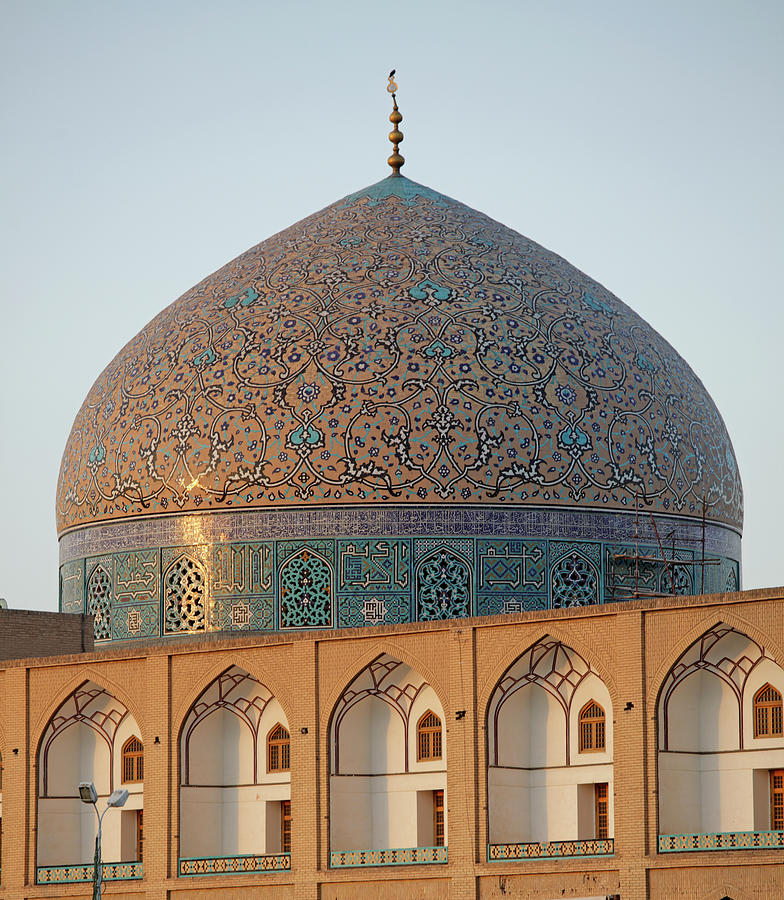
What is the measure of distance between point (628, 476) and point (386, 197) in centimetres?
361

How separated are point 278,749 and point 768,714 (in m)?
3.92

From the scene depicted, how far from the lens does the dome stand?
17828mm

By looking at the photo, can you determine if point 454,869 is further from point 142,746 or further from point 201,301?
point 201,301

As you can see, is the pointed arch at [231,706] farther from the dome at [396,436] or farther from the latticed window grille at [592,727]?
the latticed window grille at [592,727]

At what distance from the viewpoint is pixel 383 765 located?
1664 cm

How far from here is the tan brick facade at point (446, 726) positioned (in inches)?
588

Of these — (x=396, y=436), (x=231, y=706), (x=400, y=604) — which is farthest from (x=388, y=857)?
(x=396, y=436)

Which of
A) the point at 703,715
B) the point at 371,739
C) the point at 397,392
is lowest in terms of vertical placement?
the point at 371,739

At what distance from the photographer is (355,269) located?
19.1 meters

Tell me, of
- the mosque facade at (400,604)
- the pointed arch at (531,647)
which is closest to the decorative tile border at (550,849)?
the mosque facade at (400,604)

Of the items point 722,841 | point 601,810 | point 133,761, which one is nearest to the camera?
point 722,841

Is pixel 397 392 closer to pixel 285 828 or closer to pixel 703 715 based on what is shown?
pixel 285 828

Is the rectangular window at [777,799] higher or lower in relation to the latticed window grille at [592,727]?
lower

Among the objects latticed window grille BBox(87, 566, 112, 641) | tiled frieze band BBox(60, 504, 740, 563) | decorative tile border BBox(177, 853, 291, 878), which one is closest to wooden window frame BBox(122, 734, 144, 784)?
decorative tile border BBox(177, 853, 291, 878)
